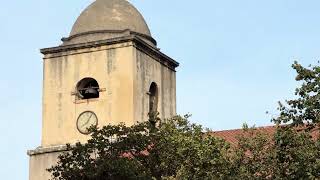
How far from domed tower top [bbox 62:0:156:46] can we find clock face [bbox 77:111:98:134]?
3398 mm

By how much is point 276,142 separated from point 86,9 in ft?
68.1

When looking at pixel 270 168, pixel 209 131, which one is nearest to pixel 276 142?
pixel 270 168

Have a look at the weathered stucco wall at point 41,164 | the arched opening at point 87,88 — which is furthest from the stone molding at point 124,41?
the weathered stucco wall at point 41,164

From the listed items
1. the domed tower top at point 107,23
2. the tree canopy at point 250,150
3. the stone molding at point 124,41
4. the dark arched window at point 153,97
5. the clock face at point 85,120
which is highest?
the domed tower top at point 107,23

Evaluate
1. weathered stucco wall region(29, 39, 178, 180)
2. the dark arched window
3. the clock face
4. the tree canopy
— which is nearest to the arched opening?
weathered stucco wall region(29, 39, 178, 180)

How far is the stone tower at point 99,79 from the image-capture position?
41812mm

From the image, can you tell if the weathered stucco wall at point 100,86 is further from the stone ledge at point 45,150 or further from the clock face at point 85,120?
the clock face at point 85,120

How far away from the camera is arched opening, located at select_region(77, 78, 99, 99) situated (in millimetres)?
42906

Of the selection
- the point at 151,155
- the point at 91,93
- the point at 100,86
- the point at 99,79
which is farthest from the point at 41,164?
the point at 151,155

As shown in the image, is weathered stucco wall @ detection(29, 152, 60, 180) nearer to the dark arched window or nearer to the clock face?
the clock face

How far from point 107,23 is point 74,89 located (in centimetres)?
338

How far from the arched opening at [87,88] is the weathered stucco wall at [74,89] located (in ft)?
0.86

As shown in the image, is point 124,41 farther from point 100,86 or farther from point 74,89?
point 74,89

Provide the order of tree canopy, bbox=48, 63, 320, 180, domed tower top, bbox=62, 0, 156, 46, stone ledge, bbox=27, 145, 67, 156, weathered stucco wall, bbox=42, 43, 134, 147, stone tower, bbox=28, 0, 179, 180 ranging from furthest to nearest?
domed tower top, bbox=62, 0, 156, 46, stone ledge, bbox=27, 145, 67, 156, stone tower, bbox=28, 0, 179, 180, weathered stucco wall, bbox=42, 43, 134, 147, tree canopy, bbox=48, 63, 320, 180
